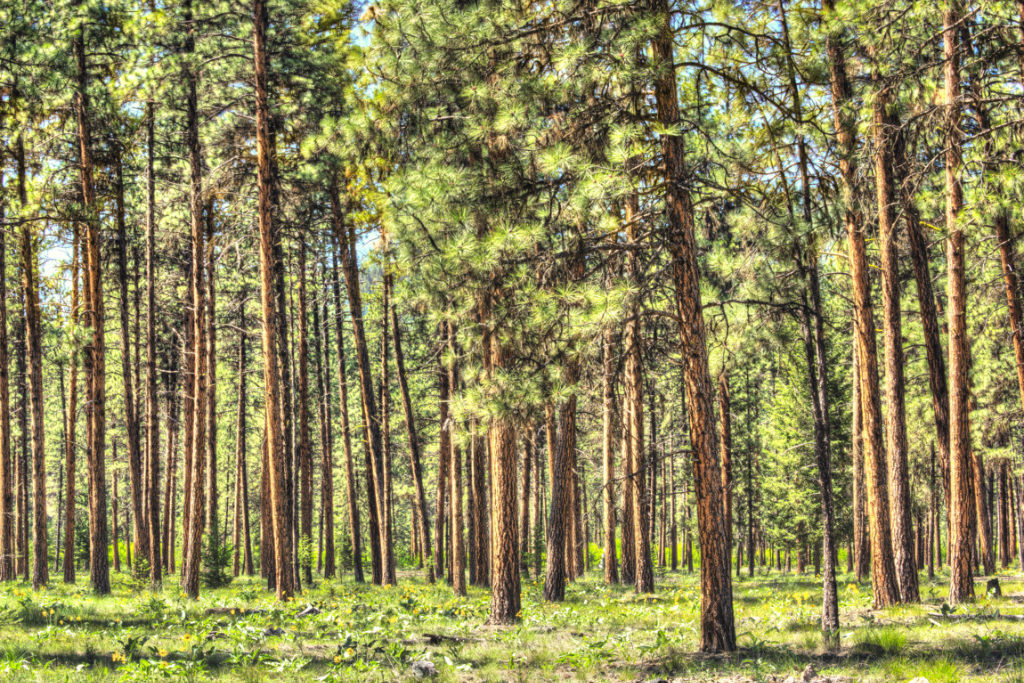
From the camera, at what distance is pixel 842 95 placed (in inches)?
433

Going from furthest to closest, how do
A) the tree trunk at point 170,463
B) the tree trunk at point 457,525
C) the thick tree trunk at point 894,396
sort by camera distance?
the tree trunk at point 170,463 → the tree trunk at point 457,525 → the thick tree trunk at point 894,396

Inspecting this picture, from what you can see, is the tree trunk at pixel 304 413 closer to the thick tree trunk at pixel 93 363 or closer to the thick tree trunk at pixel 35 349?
the thick tree trunk at pixel 93 363

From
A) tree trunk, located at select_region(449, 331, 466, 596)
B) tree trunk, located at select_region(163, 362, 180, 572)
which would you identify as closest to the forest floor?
tree trunk, located at select_region(449, 331, 466, 596)

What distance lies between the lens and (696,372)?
7512 millimetres

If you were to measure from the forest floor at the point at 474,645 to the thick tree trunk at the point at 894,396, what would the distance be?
677mm

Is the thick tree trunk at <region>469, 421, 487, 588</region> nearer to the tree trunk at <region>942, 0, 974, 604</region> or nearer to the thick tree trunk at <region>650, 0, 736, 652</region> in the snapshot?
the thick tree trunk at <region>650, 0, 736, 652</region>

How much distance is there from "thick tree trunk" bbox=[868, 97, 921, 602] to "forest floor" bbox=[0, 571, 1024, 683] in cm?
68

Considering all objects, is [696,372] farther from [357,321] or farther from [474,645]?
[357,321]

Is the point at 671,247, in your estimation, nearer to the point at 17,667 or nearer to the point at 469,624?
the point at 469,624

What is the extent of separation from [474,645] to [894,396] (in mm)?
7665

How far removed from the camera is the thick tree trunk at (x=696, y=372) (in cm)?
735

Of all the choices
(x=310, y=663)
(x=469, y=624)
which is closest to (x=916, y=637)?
(x=469, y=624)

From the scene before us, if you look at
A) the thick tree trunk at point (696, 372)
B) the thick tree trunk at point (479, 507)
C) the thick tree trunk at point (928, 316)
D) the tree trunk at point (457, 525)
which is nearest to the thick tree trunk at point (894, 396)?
the thick tree trunk at point (928, 316)

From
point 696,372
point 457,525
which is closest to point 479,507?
point 457,525
